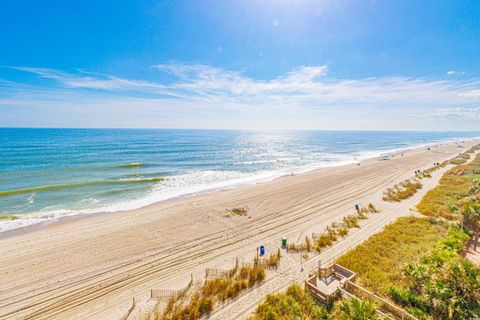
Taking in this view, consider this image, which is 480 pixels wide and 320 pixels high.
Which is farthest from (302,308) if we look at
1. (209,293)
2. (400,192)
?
(400,192)

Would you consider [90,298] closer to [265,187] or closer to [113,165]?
[265,187]

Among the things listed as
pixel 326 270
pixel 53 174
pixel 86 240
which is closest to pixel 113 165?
pixel 53 174

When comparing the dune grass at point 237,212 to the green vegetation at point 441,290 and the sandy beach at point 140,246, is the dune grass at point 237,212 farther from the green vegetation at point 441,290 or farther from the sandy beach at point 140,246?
the green vegetation at point 441,290

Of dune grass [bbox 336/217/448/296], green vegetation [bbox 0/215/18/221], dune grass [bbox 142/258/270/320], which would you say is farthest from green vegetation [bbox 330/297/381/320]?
green vegetation [bbox 0/215/18/221]

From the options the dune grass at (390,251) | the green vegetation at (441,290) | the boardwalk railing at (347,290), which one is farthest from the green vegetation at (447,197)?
the boardwalk railing at (347,290)

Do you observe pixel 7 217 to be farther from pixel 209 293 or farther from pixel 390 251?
pixel 390 251

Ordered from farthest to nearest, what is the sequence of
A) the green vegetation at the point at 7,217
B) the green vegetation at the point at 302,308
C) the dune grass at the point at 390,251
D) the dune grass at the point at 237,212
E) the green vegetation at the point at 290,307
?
the dune grass at the point at 237,212 < the green vegetation at the point at 7,217 < the dune grass at the point at 390,251 < the green vegetation at the point at 290,307 < the green vegetation at the point at 302,308
